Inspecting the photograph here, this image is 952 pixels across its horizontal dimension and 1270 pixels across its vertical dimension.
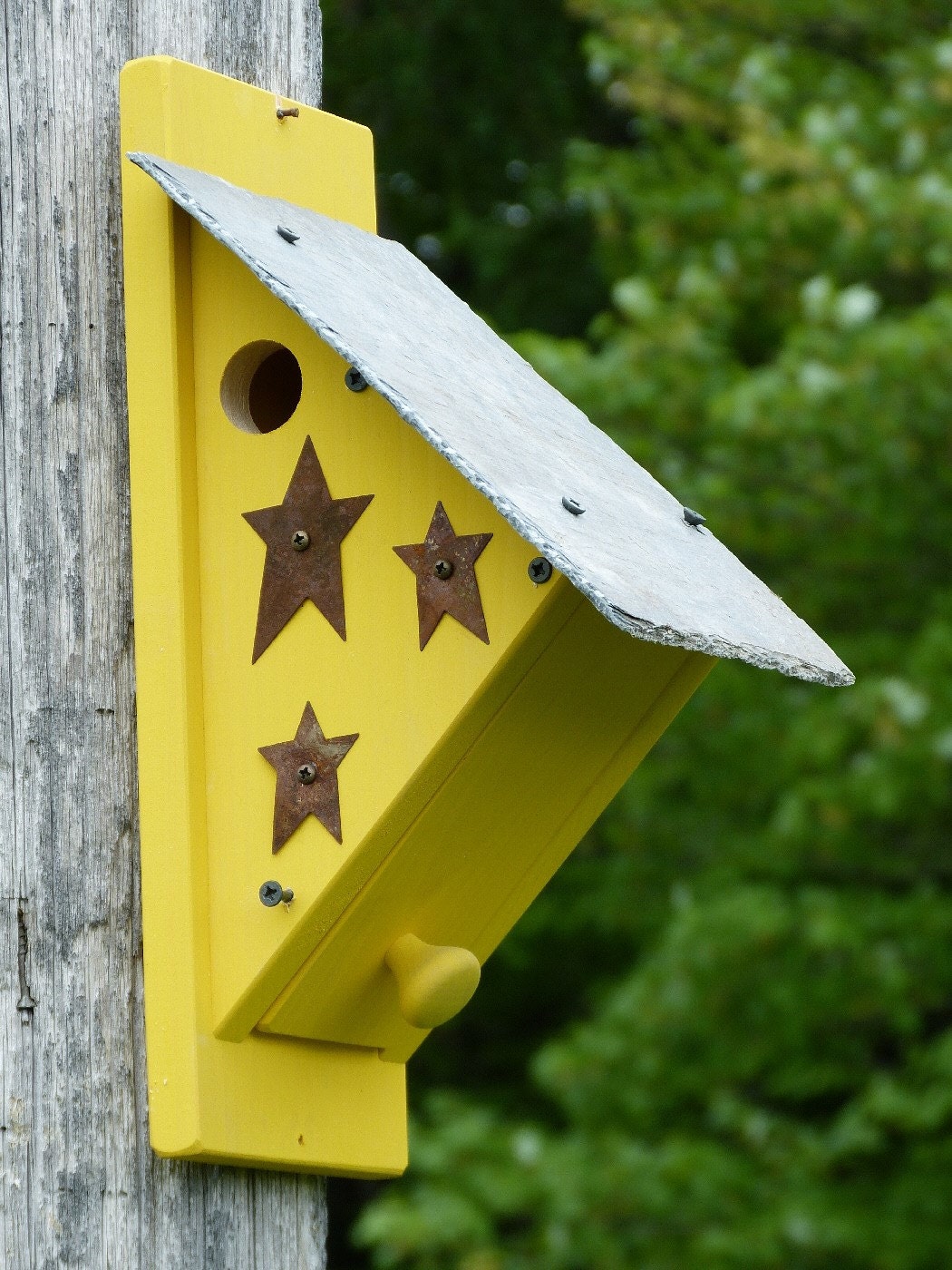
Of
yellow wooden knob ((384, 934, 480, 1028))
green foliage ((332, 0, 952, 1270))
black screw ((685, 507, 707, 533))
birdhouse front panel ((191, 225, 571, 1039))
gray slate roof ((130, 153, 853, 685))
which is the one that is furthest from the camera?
green foliage ((332, 0, 952, 1270))

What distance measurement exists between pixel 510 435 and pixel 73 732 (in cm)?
47

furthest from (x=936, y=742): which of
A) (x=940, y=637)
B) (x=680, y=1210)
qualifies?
(x=680, y=1210)

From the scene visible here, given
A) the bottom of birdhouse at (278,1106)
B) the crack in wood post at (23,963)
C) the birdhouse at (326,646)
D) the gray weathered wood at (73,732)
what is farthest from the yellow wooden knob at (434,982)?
the crack in wood post at (23,963)

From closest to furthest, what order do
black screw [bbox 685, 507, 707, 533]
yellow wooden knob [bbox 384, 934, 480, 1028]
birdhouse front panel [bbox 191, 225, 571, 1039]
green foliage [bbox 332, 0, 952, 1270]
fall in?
birdhouse front panel [bbox 191, 225, 571, 1039]
yellow wooden knob [bbox 384, 934, 480, 1028]
black screw [bbox 685, 507, 707, 533]
green foliage [bbox 332, 0, 952, 1270]

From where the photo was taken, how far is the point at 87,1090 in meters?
1.69

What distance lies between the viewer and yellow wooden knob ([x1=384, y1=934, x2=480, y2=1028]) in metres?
1.76

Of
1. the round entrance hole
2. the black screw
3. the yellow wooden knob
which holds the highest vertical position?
the round entrance hole

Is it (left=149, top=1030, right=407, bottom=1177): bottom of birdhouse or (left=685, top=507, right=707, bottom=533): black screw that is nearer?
(left=149, top=1030, right=407, bottom=1177): bottom of birdhouse

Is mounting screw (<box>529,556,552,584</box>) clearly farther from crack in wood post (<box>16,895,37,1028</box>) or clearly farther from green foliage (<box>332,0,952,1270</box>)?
green foliage (<box>332,0,952,1270</box>)

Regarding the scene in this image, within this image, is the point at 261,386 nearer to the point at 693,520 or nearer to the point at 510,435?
the point at 510,435

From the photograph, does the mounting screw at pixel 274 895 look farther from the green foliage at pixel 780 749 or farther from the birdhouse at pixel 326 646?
the green foliage at pixel 780 749

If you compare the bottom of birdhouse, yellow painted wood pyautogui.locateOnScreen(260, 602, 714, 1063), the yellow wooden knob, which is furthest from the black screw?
the bottom of birdhouse

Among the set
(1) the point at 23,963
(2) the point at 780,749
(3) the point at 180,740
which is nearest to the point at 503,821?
(3) the point at 180,740

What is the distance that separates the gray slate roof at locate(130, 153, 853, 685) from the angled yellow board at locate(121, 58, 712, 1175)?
0.05 meters
